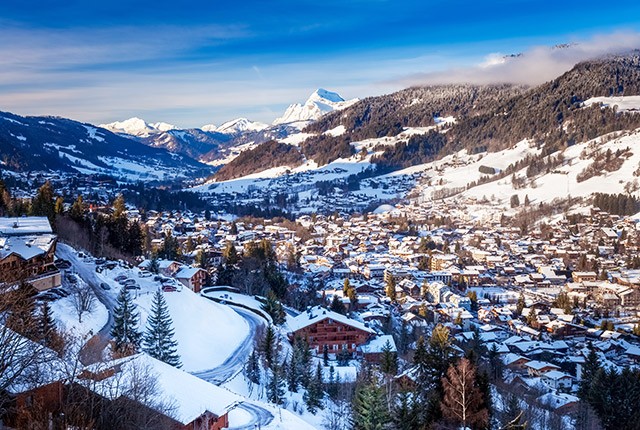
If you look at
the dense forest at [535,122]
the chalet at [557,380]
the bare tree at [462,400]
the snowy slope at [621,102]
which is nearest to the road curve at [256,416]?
the bare tree at [462,400]

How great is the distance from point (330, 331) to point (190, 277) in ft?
32.9

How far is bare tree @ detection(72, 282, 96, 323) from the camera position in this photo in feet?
75.3

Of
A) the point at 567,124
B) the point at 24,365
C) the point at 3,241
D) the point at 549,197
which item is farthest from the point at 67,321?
the point at 567,124

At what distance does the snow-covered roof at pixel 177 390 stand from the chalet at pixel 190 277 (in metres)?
23.3

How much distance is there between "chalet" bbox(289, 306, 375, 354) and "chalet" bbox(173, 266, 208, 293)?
7.46m

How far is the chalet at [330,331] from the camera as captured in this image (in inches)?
1373

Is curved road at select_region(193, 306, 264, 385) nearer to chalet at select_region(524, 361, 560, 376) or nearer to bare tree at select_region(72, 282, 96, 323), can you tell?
bare tree at select_region(72, 282, 96, 323)

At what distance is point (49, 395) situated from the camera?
34.5ft

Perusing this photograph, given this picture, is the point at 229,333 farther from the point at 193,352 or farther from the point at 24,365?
the point at 24,365

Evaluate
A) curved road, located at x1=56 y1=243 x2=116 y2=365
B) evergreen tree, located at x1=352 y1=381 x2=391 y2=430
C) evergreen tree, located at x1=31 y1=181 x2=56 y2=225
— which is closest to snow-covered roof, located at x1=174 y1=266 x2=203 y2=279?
curved road, located at x1=56 y1=243 x2=116 y2=365

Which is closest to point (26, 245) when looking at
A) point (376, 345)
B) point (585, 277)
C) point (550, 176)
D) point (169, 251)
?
point (376, 345)

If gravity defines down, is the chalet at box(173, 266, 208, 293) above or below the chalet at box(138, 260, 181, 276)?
below

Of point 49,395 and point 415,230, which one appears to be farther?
point 415,230

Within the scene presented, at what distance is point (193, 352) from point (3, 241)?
9.32m
